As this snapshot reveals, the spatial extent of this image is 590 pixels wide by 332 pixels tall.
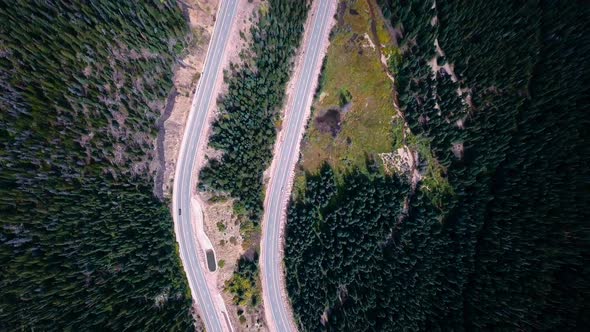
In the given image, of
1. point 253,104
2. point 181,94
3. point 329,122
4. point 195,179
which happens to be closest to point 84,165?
point 195,179

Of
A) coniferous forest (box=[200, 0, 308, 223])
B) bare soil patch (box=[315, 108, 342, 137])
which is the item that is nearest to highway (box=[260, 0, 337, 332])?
coniferous forest (box=[200, 0, 308, 223])

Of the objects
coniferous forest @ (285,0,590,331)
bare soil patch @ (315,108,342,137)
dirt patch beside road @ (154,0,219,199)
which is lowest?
coniferous forest @ (285,0,590,331)

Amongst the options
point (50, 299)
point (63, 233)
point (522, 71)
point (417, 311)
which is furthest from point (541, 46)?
point (50, 299)

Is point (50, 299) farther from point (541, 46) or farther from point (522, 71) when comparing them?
point (541, 46)

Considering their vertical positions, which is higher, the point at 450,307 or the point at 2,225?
the point at 2,225

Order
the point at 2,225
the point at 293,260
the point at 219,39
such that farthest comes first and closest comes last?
the point at 293,260 → the point at 219,39 → the point at 2,225

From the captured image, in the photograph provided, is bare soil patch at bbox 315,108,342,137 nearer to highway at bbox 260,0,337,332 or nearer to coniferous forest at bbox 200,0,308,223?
highway at bbox 260,0,337,332
